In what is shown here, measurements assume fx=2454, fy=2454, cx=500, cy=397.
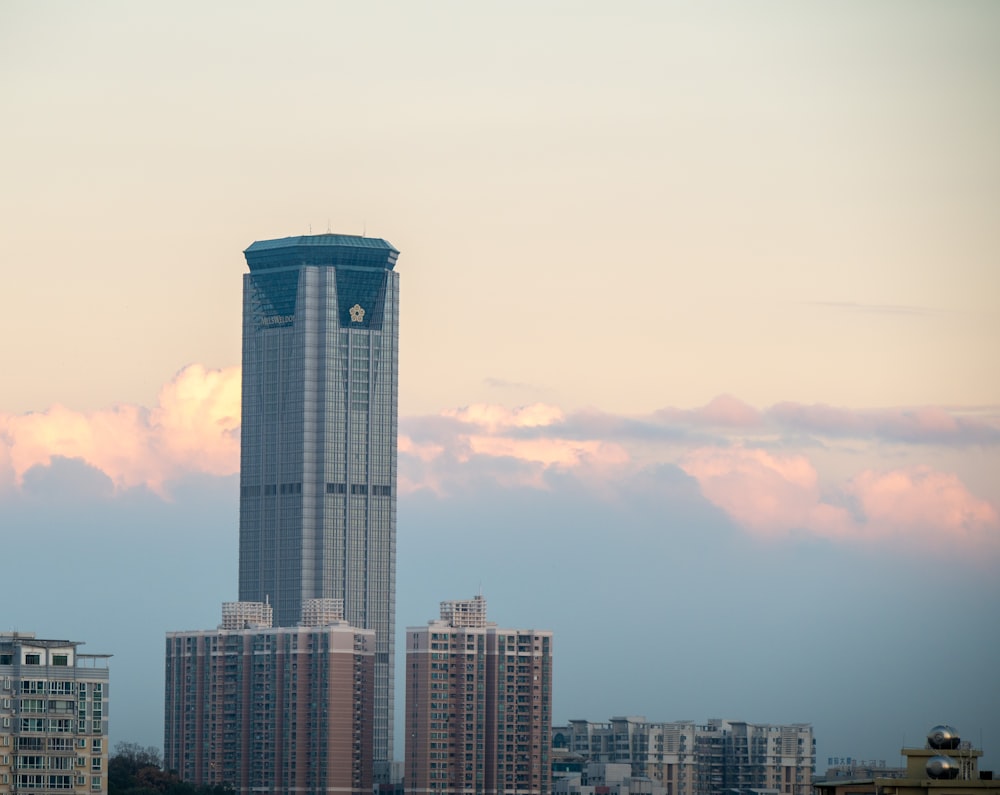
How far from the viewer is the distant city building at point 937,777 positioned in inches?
1820

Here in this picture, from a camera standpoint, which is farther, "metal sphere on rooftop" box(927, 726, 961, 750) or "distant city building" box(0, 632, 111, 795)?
"distant city building" box(0, 632, 111, 795)

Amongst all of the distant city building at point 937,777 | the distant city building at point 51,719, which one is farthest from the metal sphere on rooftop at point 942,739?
the distant city building at point 51,719

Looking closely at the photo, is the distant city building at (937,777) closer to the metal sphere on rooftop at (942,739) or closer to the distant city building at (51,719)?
the metal sphere on rooftop at (942,739)

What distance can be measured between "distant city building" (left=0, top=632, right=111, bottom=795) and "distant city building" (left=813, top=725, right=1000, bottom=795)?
95780mm

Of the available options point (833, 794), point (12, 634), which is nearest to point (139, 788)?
point (12, 634)

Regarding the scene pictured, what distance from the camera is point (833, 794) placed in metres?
49.9

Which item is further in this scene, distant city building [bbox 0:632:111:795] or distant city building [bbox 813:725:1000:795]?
distant city building [bbox 0:632:111:795]

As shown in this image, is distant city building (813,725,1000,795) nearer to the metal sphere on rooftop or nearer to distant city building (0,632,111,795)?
the metal sphere on rooftop

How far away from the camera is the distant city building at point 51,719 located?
140250 millimetres

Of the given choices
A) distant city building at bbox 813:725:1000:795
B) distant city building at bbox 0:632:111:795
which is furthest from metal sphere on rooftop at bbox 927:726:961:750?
distant city building at bbox 0:632:111:795

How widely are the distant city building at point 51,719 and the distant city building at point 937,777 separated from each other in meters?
95.8

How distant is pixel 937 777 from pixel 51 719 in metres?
103

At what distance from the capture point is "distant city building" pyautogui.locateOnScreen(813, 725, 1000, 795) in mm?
46219

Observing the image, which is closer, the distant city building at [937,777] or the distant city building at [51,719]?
the distant city building at [937,777]
